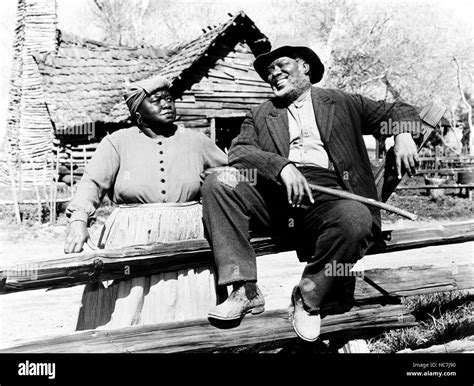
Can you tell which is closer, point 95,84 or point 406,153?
point 406,153

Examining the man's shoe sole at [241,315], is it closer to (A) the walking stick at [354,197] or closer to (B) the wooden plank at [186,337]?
(B) the wooden plank at [186,337]

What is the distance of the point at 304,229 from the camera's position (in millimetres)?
3043

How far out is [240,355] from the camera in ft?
9.84

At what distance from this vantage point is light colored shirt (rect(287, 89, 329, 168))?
3127mm

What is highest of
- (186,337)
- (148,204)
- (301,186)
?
(301,186)

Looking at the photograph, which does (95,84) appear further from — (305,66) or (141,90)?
(305,66)

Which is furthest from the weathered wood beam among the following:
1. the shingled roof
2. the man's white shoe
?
the shingled roof

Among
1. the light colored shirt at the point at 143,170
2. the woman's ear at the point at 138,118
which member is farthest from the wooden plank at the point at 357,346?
the woman's ear at the point at 138,118

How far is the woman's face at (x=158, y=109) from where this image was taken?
10.4 feet

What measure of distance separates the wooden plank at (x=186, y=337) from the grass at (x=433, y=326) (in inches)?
52.7

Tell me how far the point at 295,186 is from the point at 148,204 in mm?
923

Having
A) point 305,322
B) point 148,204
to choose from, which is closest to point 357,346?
point 305,322

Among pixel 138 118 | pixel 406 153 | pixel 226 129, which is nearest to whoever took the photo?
pixel 406 153

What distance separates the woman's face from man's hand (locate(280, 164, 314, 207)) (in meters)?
0.86
